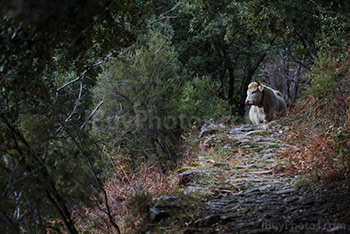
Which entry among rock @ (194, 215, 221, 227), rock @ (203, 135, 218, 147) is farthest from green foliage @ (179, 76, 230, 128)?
rock @ (194, 215, 221, 227)

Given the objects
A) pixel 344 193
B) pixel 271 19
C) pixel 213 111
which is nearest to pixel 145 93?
pixel 213 111

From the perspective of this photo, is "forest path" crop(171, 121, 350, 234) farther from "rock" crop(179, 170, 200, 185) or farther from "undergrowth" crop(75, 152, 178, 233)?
"undergrowth" crop(75, 152, 178, 233)

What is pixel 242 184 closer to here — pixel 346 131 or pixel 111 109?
pixel 346 131

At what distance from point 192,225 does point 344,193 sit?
202cm

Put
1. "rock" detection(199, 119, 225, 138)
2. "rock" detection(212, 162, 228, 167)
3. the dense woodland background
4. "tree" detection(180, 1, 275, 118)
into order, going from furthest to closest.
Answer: "tree" detection(180, 1, 275, 118) → "rock" detection(199, 119, 225, 138) → "rock" detection(212, 162, 228, 167) → the dense woodland background

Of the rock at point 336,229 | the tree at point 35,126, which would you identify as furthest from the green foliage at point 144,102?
the rock at point 336,229

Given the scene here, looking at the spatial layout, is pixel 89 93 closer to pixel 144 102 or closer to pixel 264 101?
pixel 144 102

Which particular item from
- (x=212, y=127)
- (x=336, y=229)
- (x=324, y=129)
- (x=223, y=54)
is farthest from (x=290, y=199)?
(x=223, y=54)

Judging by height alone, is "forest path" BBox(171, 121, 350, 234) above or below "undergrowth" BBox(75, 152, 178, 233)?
below

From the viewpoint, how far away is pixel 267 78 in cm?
3009

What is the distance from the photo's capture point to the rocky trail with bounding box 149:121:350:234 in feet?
14.1

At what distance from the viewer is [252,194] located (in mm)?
5852

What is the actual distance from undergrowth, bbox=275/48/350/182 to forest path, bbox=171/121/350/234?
0.37m

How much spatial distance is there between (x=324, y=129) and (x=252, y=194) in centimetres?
346
